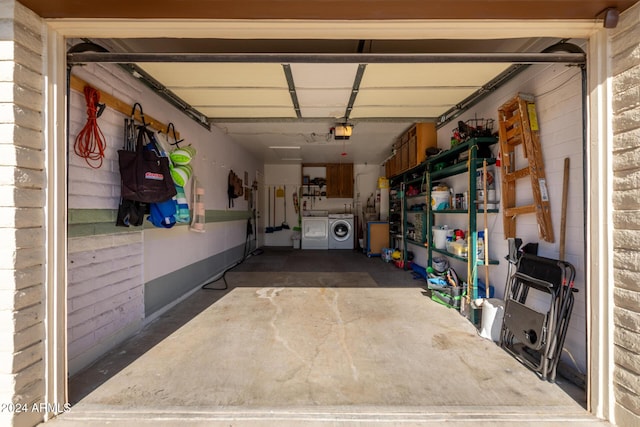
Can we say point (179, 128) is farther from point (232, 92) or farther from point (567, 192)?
point (567, 192)

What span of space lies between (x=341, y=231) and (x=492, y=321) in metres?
5.57

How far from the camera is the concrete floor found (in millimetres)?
1479

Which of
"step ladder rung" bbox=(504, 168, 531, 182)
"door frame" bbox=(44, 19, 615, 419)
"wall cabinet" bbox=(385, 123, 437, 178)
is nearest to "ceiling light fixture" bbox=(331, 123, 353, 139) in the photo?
"wall cabinet" bbox=(385, 123, 437, 178)

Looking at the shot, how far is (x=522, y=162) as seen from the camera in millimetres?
2430

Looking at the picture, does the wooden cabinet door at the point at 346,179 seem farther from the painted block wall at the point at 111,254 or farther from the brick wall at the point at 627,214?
A: the brick wall at the point at 627,214

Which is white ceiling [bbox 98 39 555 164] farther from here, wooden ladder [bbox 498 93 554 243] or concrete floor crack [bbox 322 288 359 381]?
concrete floor crack [bbox 322 288 359 381]

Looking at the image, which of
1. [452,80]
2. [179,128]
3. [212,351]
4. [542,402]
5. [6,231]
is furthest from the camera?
[179,128]

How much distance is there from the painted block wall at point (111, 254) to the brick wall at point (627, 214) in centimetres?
323

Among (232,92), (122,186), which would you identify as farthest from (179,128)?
(122,186)

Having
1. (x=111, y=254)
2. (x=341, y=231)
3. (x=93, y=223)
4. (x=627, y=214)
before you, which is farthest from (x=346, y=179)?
(x=627, y=214)

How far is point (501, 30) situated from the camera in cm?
149

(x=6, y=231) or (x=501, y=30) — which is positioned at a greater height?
(x=501, y=30)

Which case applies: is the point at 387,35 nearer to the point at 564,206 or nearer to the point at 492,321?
the point at 564,206

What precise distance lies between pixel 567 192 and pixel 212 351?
2.89m
